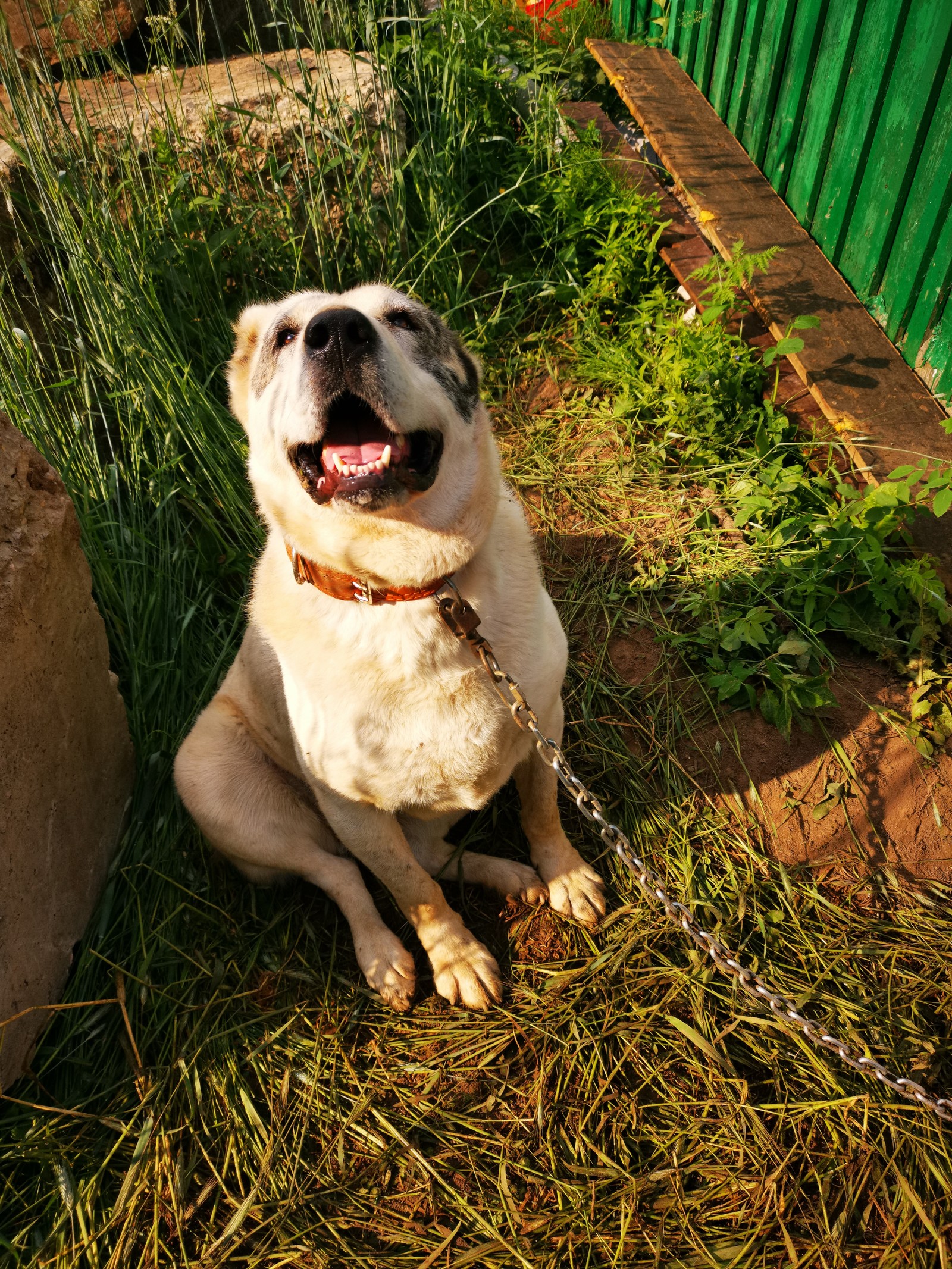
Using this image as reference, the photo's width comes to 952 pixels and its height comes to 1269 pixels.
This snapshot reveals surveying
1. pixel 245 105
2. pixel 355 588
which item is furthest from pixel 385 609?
pixel 245 105

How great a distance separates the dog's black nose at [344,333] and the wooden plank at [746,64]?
3.79 meters

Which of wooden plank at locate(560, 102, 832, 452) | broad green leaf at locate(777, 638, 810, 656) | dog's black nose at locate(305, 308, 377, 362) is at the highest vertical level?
dog's black nose at locate(305, 308, 377, 362)

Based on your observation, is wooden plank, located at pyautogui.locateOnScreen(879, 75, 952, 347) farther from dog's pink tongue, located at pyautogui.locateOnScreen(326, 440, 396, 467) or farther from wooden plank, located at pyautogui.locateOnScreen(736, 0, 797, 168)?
dog's pink tongue, located at pyautogui.locateOnScreen(326, 440, 396, 467)

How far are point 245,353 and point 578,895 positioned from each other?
189 cm

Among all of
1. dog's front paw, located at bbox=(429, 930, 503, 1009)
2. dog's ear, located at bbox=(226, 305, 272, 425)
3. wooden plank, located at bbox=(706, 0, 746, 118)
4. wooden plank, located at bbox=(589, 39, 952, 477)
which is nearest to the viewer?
dog's ear, located at bbox=(226, 305, 272, 425)

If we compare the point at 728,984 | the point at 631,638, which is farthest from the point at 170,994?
the point at 631,638

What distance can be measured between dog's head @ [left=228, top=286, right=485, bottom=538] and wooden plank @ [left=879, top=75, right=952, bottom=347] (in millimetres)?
2185

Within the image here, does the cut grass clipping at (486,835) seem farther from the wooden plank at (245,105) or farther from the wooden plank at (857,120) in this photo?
the wooden plank at (857,120)

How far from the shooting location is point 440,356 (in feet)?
7.12

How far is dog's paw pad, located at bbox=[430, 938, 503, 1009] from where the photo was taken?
2396 millimetres

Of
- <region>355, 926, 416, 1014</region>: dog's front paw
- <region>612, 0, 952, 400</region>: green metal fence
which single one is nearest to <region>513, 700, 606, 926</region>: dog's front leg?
<region>355, 926, 416, 1014</region>: dog's front paw

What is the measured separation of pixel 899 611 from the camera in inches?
111

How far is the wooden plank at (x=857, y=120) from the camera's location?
131 inches

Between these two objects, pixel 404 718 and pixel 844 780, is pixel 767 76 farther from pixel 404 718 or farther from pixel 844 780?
pixel 404 718
